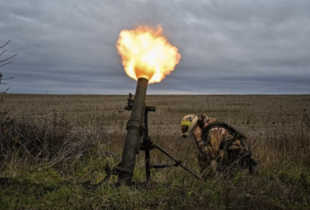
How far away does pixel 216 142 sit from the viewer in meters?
6.70

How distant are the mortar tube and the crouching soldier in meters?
1.40

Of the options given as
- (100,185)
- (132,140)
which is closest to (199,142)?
(132,140)

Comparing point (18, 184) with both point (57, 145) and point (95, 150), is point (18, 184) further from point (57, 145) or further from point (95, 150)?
point (95, 150)

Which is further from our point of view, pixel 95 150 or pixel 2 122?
pixel 95 150

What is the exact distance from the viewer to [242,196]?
5145 mm

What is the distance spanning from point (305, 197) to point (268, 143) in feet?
19.5

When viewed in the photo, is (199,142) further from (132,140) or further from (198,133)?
(132,140)

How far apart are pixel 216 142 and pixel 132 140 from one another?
1.99m

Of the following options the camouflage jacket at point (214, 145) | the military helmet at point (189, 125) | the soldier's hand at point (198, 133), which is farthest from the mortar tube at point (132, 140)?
the camouflage jacket at point (214, 145)

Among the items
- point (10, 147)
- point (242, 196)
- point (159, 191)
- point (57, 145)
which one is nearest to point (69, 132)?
point (57, 145)

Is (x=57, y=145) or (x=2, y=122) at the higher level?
(x=2, y=122)

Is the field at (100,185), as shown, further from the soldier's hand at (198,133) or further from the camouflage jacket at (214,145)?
the soldier's hand at (198,133)

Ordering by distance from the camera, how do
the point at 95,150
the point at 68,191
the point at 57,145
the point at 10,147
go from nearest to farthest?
the point at 68,191, the point at 10,147, the point at 57,145, the point at 95,150

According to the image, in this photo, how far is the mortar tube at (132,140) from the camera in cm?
551
